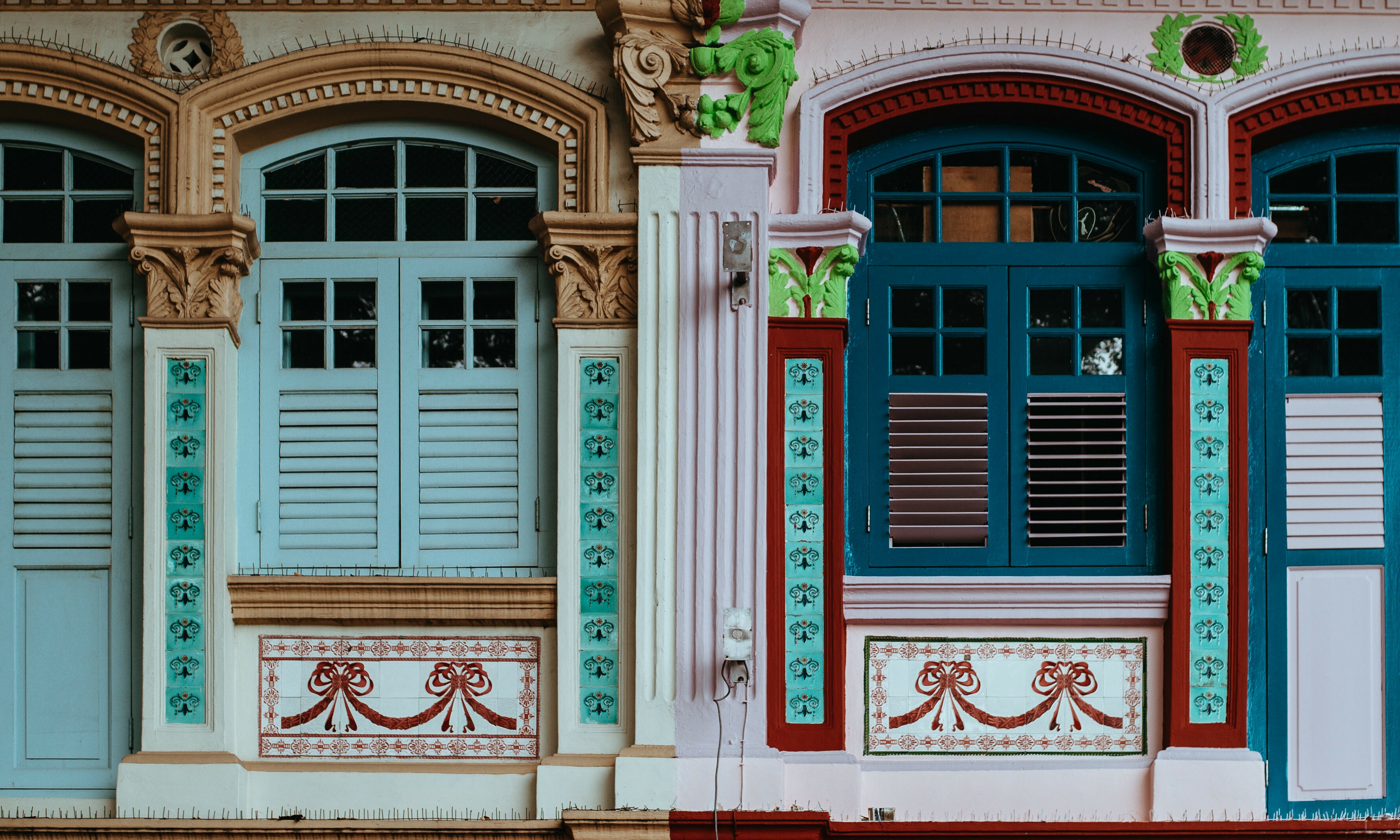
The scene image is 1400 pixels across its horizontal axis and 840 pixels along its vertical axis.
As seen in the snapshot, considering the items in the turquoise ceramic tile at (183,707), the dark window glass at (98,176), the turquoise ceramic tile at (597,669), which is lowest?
the turquoise ceramic tile at (183,707)

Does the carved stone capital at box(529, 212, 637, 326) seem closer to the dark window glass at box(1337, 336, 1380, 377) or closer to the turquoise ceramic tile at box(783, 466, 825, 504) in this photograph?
the turquoise ceramic tile at box(783, 466, 825, 504)

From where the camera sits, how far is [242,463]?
6.15 meters

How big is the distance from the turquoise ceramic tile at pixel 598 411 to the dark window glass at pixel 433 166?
109 centimetres

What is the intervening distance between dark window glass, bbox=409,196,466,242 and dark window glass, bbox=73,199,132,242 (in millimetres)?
1321

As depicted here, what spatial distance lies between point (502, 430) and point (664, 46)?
1878 mm

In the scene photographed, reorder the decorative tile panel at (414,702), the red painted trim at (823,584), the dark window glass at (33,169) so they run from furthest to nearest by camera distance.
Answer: the dark window glass at (33,169) → the decorative tile panel at (414,702) → the red painted trim at (823,584)

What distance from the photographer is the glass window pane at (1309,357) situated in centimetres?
627

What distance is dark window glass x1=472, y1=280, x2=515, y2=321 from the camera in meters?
6.23

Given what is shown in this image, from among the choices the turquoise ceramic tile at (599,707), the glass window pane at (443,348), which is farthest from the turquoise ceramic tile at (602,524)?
the glass window pane at (443,348)

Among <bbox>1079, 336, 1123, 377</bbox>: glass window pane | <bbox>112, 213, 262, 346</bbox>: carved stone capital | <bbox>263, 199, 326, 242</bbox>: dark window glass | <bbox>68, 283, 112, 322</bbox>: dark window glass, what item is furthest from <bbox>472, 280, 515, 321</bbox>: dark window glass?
<bbox>1079, 336, 1123, 377</bbox>: glass window pane

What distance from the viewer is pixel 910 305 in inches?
247

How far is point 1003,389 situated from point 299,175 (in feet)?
11.3

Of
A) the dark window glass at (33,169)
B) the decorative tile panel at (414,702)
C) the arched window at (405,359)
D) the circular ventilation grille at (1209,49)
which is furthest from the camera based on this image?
the dark window glass at (33,169)

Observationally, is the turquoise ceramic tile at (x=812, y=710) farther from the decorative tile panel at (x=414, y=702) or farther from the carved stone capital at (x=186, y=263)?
the carved stone capital at (x=186, y=263)
